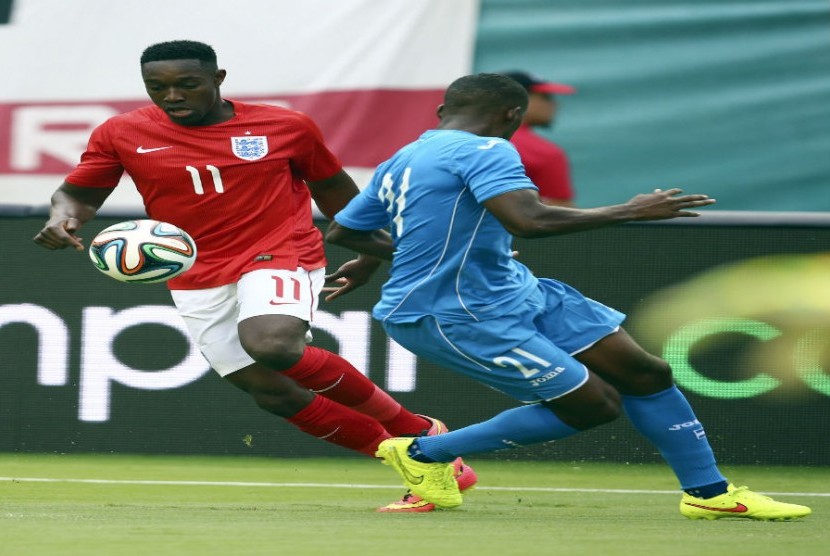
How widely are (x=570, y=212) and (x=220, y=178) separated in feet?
6.21

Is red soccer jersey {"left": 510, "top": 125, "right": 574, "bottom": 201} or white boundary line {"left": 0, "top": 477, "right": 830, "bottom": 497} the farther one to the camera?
red soccer jersey {"left": 510, "top": 125, "right": 574, "bottom": 201}

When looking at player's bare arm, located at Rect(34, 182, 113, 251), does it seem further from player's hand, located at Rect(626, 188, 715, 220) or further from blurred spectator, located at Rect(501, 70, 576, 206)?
blurred spectator, located at Rect(501, 70, 576, 206)

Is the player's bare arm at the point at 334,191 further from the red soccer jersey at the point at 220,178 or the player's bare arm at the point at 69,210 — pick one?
the player's bare arm at the point at 69,210

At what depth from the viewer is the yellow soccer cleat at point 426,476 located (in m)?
6.21

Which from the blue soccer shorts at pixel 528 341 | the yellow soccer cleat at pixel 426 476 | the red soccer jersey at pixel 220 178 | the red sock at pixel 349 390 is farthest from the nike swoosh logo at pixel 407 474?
the red soccer jersey at pixel 220 178

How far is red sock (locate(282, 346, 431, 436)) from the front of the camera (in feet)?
22.0

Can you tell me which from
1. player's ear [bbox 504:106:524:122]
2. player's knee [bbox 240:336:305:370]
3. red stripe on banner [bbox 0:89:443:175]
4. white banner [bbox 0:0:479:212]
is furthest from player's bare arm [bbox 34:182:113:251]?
red stripe on banner [bbox 0:89:443:175]

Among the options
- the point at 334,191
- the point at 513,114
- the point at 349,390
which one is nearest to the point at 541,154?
the point at 334,191

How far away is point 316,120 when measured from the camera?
10633mm

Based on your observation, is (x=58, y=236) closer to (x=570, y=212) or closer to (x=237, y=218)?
(x=237, y=218)

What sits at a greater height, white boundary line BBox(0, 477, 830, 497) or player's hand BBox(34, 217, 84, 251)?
player's hand BBox(34, 217, 84, 251)

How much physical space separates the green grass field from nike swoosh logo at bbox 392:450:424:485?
150 millimetres

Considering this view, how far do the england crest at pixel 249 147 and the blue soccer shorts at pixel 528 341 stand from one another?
1165 mm

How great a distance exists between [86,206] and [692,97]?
16.5ft
